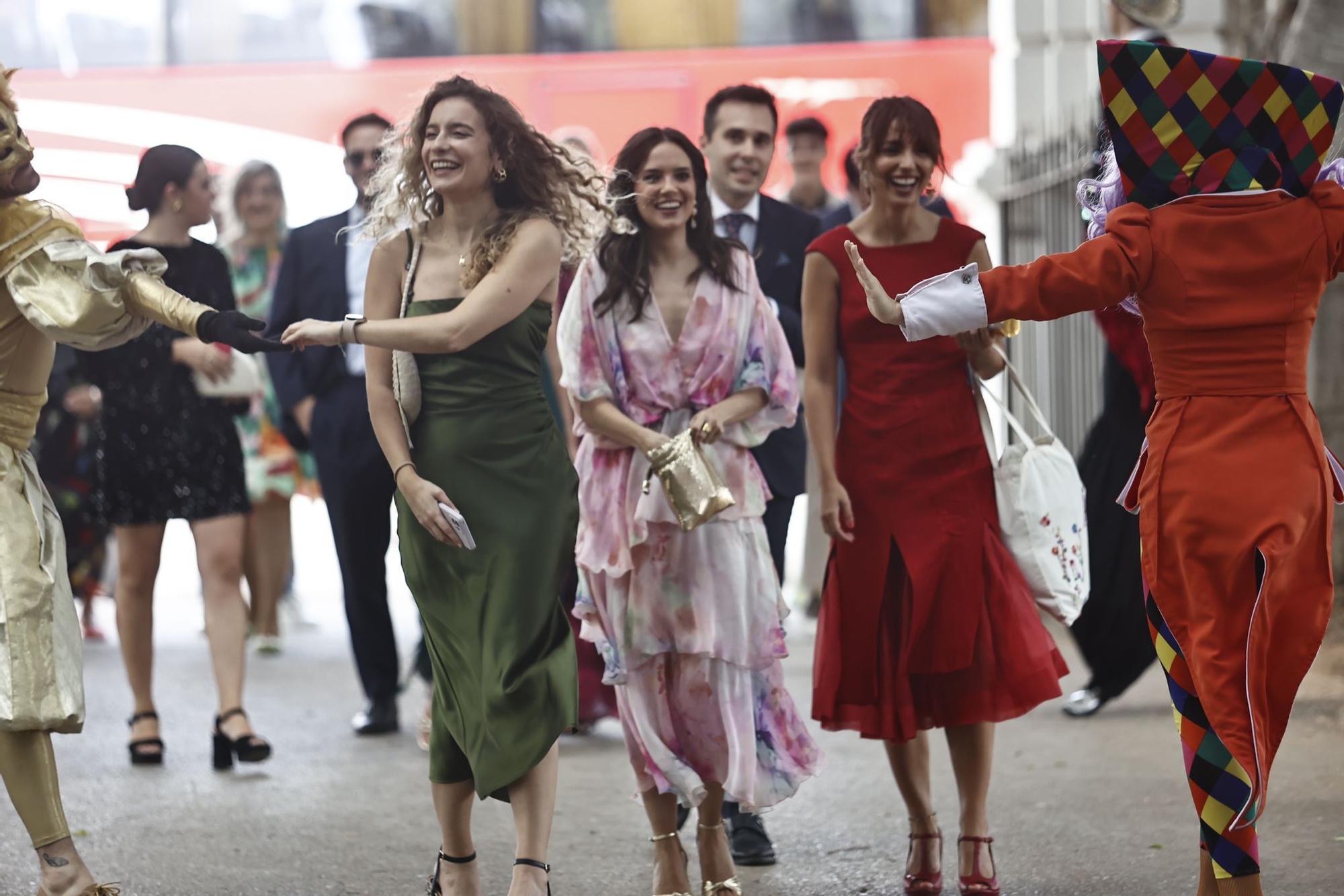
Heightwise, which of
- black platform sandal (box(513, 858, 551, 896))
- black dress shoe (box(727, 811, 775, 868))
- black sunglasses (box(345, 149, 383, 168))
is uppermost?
black sunglasses (box(345, 149, 383, 168))

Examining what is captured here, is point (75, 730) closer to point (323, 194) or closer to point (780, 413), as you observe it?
point (780, 413)

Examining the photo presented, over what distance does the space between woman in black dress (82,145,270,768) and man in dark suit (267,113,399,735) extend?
54 cm

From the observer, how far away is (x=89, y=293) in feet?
13.7

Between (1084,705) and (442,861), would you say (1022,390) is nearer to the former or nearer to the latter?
(442,861)

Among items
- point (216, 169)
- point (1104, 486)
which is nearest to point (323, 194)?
point (216, 169)

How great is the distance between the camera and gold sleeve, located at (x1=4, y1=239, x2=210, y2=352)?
417 centimetres

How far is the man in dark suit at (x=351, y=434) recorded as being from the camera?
718 centimetres

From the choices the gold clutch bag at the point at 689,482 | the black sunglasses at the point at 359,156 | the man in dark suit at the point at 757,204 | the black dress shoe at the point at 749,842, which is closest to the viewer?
the gold clutch bag at the point at 689,482

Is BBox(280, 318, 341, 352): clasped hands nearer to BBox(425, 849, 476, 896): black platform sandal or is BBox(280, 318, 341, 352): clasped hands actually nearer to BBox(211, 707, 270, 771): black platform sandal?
BBox(425, 849, 476, 896): black platform sandal

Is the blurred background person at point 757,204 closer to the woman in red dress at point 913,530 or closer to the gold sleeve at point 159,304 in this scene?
the woman in red dress at point 913,530

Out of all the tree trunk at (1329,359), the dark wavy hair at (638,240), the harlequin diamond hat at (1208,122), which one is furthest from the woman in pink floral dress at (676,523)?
the tree trunk at (1329,359)

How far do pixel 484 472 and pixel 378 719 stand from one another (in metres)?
3.32

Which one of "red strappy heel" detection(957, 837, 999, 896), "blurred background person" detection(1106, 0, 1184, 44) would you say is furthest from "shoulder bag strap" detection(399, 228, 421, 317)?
"blurred background person" detection(1106, 0, 1184, 44)

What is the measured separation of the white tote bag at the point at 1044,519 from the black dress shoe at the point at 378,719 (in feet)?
11.0
